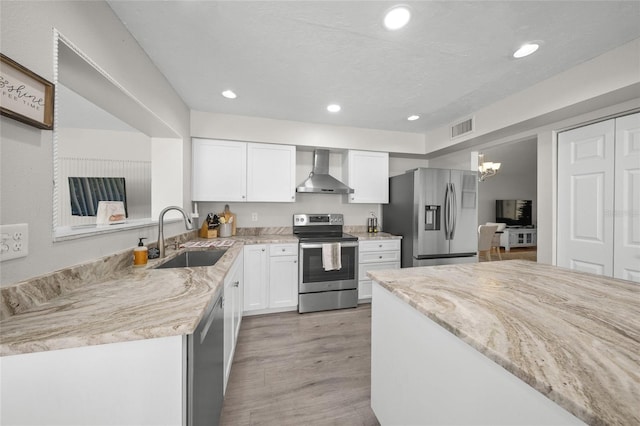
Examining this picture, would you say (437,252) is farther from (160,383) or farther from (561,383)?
(160,383)

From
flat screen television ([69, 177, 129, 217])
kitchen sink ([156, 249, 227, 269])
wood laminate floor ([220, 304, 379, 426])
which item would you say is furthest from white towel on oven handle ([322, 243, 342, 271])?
A: flat screen television ([69, 177, 129, 217])

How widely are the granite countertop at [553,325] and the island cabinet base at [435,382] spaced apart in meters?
0.08

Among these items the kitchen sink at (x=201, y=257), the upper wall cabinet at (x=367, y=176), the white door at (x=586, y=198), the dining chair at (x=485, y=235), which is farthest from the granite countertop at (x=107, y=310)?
the dining chair at (x=485, y=235)

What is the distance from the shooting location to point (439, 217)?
9.88 ft

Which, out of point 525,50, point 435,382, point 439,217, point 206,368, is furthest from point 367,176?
point 206,368

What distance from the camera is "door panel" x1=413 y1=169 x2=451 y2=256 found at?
9.68ft

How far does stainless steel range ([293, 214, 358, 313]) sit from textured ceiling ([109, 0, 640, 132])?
168 cm

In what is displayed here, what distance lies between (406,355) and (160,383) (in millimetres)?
985

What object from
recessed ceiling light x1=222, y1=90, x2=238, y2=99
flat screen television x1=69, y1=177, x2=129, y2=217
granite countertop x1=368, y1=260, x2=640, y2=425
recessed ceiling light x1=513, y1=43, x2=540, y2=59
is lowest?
granite countertop x1=368, y1=260, x2=640, y2=425

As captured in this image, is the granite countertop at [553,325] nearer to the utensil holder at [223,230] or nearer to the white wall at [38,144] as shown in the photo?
the white wall at [38,144]

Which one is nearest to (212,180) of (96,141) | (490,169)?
(96,141)

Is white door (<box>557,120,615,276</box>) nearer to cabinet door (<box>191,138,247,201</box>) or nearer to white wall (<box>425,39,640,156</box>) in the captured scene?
white wall (<box>425,39,640,156</box>)

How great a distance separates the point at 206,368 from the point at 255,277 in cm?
168

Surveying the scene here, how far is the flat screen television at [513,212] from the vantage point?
23.7 ft
